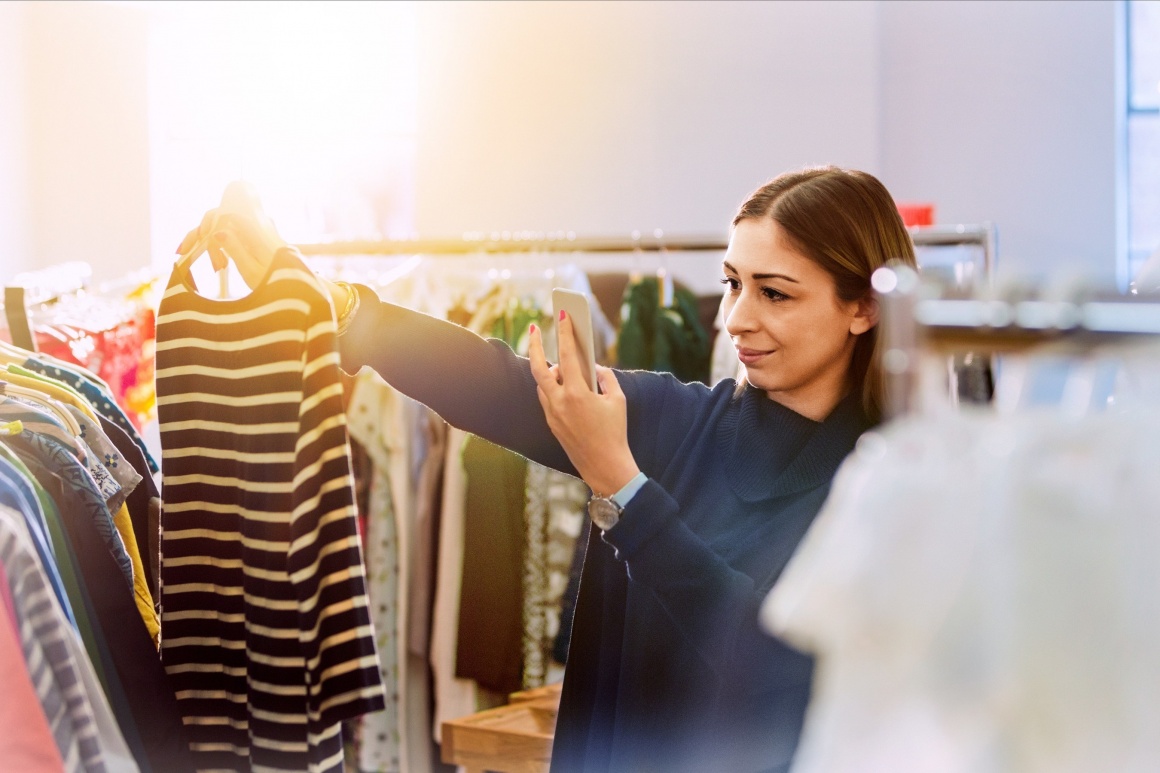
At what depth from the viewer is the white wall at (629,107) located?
4.14 metres

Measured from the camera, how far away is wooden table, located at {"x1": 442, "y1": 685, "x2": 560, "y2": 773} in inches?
80.7

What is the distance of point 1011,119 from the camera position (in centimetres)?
404

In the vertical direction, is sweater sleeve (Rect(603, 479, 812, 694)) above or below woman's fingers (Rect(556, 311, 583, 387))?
below

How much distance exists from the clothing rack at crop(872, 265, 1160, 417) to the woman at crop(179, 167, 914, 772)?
0.43 meters

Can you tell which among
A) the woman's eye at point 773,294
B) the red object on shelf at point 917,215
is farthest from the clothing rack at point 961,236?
the woman's eye at point 773,294

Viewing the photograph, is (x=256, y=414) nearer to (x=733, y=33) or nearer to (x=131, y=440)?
(x=131, y=440)

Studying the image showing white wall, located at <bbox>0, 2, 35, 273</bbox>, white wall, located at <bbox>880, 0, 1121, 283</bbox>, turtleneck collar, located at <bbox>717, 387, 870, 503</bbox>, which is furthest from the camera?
white wall, located at <bbox>0, 2, 35, 273</bbox>

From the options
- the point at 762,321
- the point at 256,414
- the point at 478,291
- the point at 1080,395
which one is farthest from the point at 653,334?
the point at 1080,395

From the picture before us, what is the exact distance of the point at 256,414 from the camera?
1344 mm

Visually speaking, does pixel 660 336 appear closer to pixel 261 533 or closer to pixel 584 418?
pixel 584 418

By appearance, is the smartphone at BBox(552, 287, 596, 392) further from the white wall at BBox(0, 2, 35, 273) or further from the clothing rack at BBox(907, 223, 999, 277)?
the white wall at BBox(0, 2, 35, 273)

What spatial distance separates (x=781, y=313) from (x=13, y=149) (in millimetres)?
3680

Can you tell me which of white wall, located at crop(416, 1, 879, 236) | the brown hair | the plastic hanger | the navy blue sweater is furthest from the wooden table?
white wall, located at crop(416, 1, 879, 236)

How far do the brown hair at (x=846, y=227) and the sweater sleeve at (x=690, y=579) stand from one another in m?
0.32
